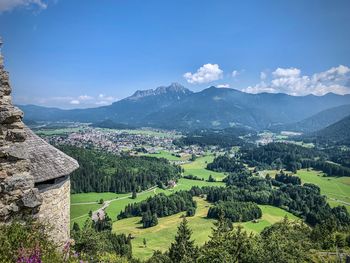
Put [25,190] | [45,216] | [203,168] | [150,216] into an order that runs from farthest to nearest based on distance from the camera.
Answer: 1. [203,168]
2. [150,216]
3. [45,216]
4. [25,190]

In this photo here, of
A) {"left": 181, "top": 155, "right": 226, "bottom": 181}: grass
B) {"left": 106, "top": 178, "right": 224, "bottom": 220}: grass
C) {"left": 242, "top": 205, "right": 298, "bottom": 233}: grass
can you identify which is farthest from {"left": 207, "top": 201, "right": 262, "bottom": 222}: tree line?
{"left": 181, "top": 155, "right": 226, "bottom": 181}: grass

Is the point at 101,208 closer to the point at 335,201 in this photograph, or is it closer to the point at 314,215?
the point at 314,215

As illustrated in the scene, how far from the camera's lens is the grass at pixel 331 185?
385 ft

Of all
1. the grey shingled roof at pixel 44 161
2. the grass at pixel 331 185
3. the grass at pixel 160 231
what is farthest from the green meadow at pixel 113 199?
the grey shingled roof at pixel 44 161

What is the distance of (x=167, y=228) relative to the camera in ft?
287

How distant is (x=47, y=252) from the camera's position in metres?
8.16

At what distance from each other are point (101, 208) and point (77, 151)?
206 ft

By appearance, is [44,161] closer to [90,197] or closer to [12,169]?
[12,169]

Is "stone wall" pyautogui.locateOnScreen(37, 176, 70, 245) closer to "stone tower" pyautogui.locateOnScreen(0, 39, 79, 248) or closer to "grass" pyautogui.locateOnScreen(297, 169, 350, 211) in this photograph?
"stone tower" pyautogui.locateOnScreen(0, 39, 79, 248)

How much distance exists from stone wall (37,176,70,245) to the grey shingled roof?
0.47m

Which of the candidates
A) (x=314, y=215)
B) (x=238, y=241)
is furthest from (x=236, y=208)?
(x=238, y=241)

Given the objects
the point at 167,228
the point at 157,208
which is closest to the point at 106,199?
the point at 157,208

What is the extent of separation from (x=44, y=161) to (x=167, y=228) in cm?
7776

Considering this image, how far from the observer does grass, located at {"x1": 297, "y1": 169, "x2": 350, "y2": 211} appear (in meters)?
117
